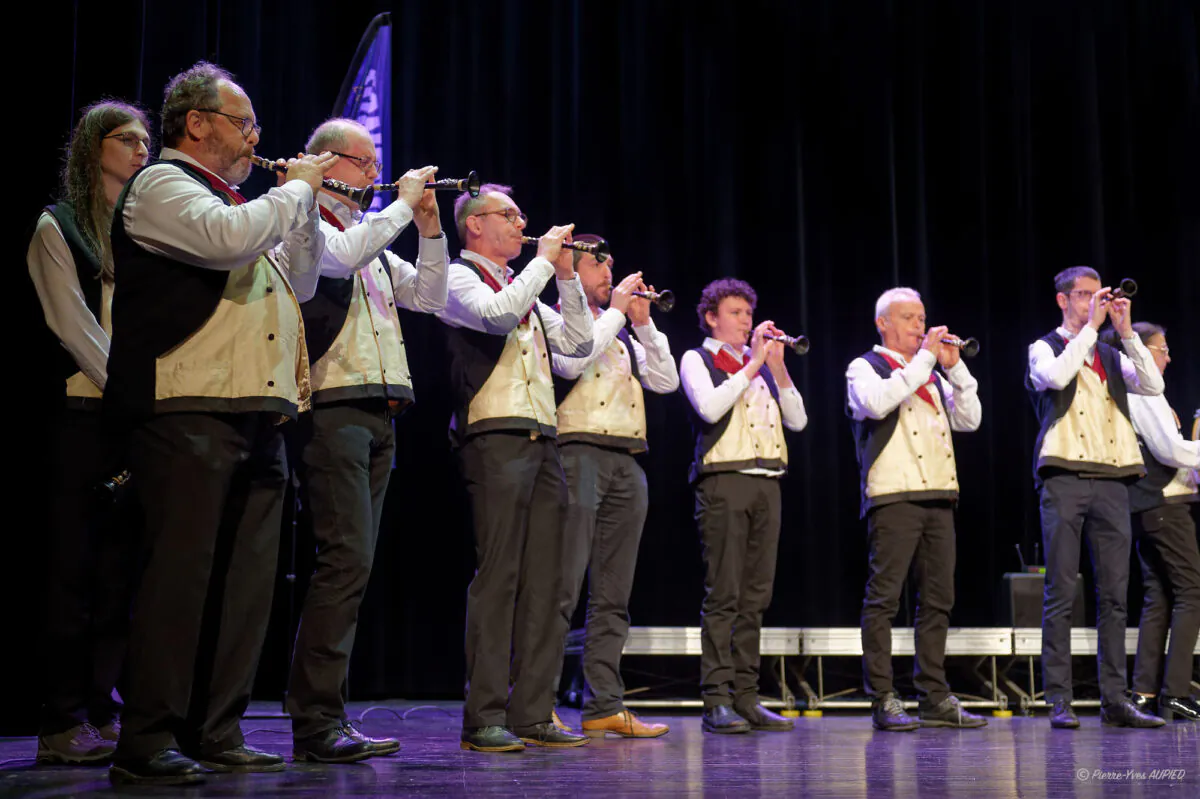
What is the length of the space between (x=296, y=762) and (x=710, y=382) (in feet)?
7.85

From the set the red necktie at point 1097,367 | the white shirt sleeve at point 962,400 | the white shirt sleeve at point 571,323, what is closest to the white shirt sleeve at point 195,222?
the white shirt sleeve at point 571,323

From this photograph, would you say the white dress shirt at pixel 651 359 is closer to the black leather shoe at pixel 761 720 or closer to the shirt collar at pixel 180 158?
the black leather shoe at pixel 761 720

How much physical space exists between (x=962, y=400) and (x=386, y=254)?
287 centimetres

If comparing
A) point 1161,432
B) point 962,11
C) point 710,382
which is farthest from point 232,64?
point 1161,432

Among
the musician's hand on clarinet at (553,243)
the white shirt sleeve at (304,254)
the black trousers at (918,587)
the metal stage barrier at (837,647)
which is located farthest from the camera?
the metal stage barrier at (837,647)

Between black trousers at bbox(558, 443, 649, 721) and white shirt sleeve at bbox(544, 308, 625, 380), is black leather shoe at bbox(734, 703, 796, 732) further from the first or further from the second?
white shirt sleeve at bbox(544, 308, 625, 380)

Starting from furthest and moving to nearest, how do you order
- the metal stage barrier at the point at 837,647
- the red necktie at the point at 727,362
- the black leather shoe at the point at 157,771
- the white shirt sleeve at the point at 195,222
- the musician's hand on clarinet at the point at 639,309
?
the metal stage barrier at the point at 837,647 < the red necktie at the point at 727,362 < the musician's hand on clarinet at the point at 639,309 < the white shirt sleeve at the point at 195,222 < the black leather shoe at the point at 157,771

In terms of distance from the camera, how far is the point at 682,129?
21.0ft

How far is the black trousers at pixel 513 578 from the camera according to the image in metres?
3.38

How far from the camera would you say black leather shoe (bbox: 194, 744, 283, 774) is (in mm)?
2742

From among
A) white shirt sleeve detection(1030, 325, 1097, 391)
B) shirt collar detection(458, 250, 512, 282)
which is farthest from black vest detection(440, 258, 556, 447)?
→ white shirt sleeve detection(1030, 325, 1097, 391)

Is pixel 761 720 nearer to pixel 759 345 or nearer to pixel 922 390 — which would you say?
pixel 759 345

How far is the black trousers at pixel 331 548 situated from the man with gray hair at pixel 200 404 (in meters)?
0.22

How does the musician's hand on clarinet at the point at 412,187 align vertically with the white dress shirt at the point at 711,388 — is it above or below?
above
